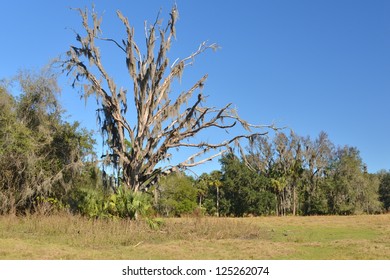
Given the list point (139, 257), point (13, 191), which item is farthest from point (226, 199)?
point (139, 257)

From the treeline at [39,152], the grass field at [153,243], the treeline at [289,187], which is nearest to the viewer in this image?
the grass field at [153,243]

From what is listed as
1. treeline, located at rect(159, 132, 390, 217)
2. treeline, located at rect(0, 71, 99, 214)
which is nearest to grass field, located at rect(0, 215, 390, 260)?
treeline, located at rect(0, 71, 99, 214)

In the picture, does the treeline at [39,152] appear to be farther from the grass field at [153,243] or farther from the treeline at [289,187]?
the treeline at [289,187]

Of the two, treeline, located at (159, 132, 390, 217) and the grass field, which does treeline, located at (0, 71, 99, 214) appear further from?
treeline, located at (159, 132, 390, 217)

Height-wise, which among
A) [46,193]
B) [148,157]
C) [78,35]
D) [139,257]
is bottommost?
[139,257]

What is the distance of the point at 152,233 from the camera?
722 inches

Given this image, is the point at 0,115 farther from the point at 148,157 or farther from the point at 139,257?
the point at 139,257

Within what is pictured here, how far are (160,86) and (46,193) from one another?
382 inches

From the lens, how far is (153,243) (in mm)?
15508

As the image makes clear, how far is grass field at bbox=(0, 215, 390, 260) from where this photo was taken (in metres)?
11.7

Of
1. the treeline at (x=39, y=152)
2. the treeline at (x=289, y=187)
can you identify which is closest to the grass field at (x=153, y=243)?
the treeline at (x=39, y=152)

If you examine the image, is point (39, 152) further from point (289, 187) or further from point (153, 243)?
point (289, 187)

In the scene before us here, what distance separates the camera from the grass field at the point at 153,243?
1168 centimetres

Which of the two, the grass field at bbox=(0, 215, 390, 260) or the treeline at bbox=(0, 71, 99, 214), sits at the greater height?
the treeline at bbox=(0, 71, 99, 214)
